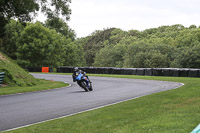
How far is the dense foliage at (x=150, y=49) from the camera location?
84125 mm

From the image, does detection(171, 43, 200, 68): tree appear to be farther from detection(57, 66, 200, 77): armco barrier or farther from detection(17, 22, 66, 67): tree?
detection(57, 66, 200, 77): armco barrier

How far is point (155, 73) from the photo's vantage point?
125ft

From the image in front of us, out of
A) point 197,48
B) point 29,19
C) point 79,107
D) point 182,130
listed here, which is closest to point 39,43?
point 197,48

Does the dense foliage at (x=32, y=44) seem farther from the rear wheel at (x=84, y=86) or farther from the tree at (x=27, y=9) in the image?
the rear wheel at (x=84, y=86)

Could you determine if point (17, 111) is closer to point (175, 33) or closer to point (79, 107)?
point (79, 107)

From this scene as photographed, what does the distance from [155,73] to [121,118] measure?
3008cm

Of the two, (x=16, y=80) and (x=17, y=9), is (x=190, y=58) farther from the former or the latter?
(x=16, y=80)

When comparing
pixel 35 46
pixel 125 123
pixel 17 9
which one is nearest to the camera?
pixel 125 123

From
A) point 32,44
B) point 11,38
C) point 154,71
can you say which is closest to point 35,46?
point 32,44

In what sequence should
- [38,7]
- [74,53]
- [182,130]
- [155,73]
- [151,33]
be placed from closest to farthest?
[182,130], [38,7], [155,73], [74,53], [151,33]

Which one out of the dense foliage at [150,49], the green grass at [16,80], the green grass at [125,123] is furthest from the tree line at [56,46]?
the green grass at [125,123]

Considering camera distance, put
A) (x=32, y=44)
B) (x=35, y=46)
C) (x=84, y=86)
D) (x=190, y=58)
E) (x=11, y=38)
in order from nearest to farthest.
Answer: (x=84, y=86) → (x=32, y=44) → (x=35, y=46) → (x=11, y=38) → (x=190, y=58)

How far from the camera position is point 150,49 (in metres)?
108

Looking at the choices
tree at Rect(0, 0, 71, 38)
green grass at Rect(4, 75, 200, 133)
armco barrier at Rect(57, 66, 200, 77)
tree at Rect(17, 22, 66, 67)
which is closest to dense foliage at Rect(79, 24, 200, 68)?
tree at Rect(17, 22, 66, 67)
